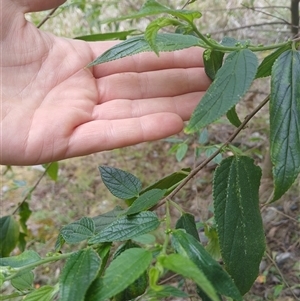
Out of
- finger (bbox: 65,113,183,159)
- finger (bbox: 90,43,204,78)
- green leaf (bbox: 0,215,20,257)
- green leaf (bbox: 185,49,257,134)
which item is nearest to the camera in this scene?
green leaf (bbox: 185,49,257,134)

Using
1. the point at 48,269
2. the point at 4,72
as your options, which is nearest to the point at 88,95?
the point at 4,72

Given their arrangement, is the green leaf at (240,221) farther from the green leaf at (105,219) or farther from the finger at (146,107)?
the finger at (146,107)

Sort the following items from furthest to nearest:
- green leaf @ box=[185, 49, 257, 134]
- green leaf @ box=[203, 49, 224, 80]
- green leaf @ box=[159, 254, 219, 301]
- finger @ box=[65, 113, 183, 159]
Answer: finger @ box=[65, 113, 183, 159]
green leaf @ box=[203, 49, 224, 80]
green leaf @ box=[185, 49, 257, 134]
green leaf @ box=[159, 254, 219, 301]

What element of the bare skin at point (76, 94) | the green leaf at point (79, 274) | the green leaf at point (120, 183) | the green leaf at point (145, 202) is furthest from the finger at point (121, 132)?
the green leaf at point (79, 274)

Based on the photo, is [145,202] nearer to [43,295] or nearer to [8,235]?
[43,295]

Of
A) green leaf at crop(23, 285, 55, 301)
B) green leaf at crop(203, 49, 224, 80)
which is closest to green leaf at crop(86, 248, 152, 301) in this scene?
green leaf at crop(23, 285, 55, 301)

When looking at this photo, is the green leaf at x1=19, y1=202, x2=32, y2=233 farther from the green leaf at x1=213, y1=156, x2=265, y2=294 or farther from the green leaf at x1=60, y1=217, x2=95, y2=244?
the green leaf at x1=213, y1=156, x2=265, y2=294
